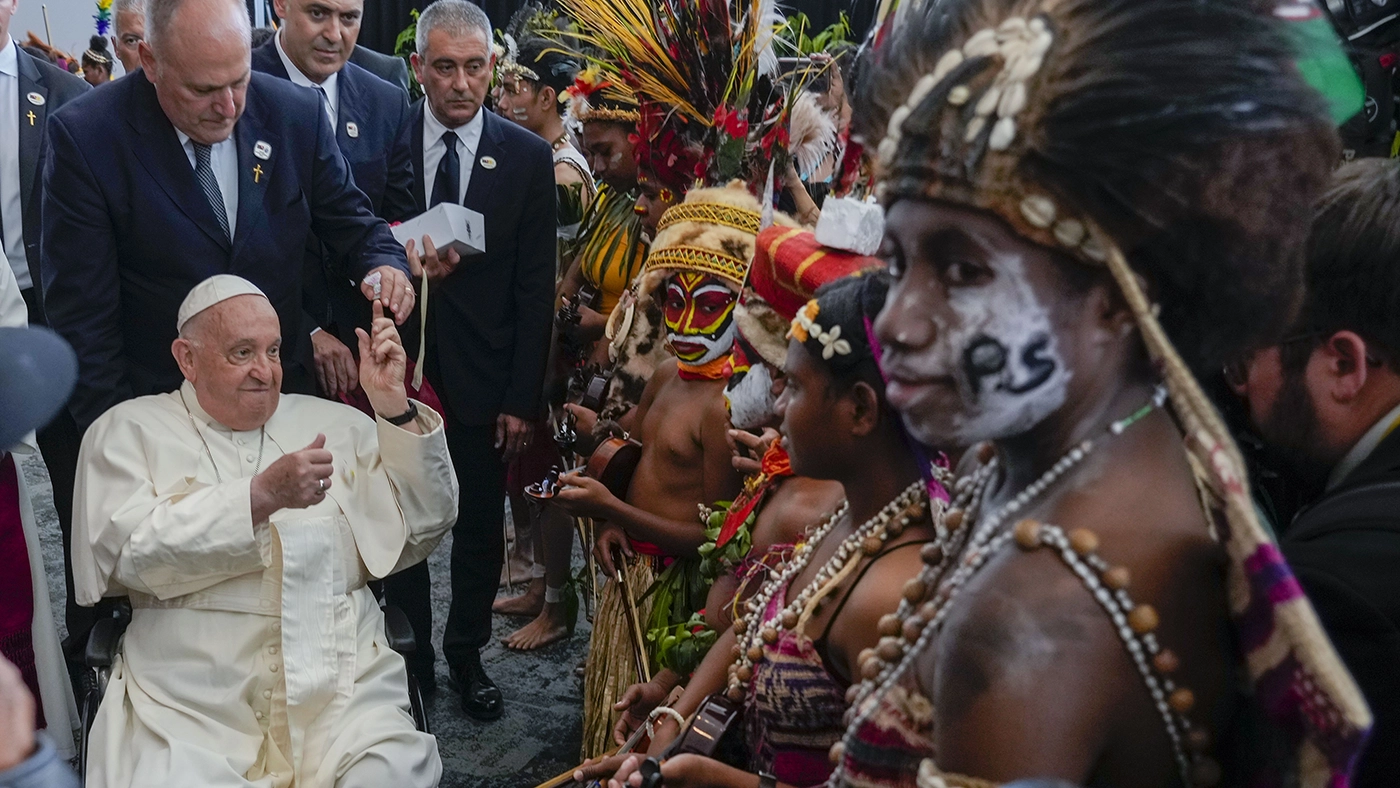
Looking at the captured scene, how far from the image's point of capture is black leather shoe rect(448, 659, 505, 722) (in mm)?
3926

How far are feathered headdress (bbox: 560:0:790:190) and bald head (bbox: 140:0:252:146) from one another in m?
0.98

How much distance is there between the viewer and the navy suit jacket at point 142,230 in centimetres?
311

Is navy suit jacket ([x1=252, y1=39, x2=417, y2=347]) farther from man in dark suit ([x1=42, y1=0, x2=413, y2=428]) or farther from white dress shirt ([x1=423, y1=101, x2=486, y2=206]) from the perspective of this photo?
man in dark suit ([x1=42, y1=0, x2=413, y2=428])

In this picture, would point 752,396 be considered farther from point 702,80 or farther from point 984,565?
point 984,565

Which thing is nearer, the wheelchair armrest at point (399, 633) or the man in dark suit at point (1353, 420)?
the man in dark suit at point (1353, 420)

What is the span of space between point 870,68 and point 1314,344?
28.3 inches

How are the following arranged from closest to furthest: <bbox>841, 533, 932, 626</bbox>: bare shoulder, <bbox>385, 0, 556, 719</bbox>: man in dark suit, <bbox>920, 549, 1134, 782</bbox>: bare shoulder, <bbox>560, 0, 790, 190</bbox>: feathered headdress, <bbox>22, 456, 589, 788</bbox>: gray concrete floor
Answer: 1. <bbox>920, 549, 1134, 782</bbox>: bare shoulder
2. <bbox>841, 533, 932, 626</bbox>: bare shoulder
3. <bbox>560, 0, 790, 190</bbox>: feathered headdress
4. <bbox>22, 456, 589, 788</bbox>: gray concrete floor
5. <bbox>385, 0, 556, 719</bbox>: man in dark suit

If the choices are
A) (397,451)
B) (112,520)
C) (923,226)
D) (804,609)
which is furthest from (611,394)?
(923,226)

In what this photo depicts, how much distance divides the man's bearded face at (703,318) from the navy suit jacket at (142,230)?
3.10ft

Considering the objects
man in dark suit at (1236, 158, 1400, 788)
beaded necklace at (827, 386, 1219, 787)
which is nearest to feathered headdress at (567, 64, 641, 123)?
man in dark suit at (1236, 158, 1400, 788)

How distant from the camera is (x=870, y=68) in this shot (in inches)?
47.6

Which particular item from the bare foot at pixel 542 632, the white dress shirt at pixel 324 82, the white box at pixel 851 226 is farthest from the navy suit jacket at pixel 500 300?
the white box at pixel 851 226

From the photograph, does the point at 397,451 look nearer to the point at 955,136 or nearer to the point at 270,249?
the point at 270,249

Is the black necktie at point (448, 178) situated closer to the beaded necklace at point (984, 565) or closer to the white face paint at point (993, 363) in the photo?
the beaded necklace at point (984, 565)
